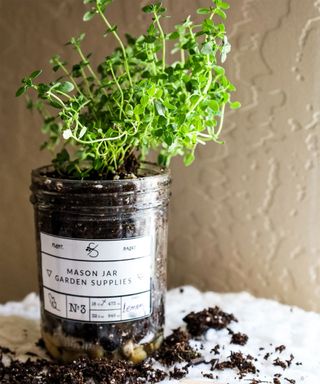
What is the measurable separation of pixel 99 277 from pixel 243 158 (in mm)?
329

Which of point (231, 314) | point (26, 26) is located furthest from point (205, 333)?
point (26, 26)

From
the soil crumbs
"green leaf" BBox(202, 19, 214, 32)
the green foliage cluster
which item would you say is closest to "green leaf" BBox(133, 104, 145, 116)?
the green foliage cluster

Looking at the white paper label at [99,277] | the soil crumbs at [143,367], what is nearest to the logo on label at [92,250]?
the white paper label at [99,277]

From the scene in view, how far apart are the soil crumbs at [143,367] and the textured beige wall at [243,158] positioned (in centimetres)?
18

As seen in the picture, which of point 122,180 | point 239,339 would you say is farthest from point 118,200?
point 239,339

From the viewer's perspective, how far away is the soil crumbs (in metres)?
0.56

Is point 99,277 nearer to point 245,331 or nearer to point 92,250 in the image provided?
point 92,250

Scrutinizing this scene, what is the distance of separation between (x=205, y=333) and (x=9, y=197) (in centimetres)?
45

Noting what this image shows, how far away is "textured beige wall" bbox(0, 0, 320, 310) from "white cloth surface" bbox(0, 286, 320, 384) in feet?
0.18

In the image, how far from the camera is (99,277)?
1.88ft

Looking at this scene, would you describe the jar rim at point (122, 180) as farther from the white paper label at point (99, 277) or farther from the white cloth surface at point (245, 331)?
the white cloth surface at point (245, 331)

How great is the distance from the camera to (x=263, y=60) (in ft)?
2.44

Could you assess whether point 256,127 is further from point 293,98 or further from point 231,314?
point 231,314

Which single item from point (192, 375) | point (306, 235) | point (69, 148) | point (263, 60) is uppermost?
point (263, 60)
